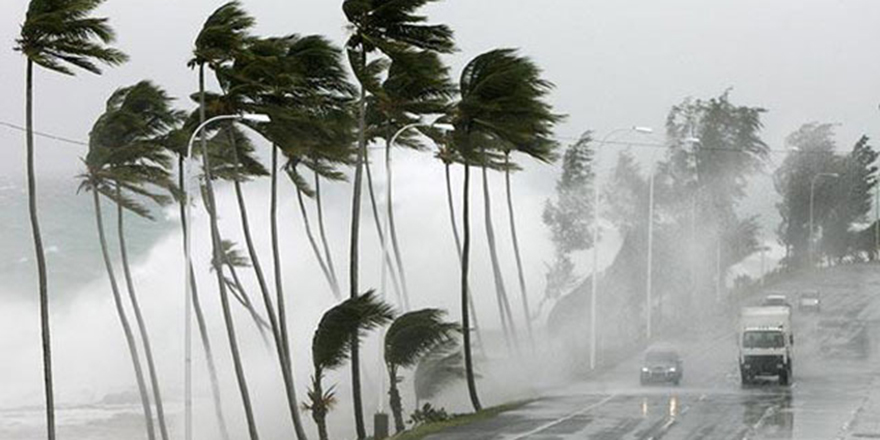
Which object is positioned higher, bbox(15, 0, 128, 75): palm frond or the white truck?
bbox(15, 0, 128, 75): palm frond

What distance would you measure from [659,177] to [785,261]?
30006mm

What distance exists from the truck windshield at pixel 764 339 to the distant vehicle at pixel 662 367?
349 centimetres

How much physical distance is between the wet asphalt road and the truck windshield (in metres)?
1.65

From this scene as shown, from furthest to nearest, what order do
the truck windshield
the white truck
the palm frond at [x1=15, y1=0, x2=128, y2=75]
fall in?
the truck windshield, the white truck, the palm frond at [x1=15, y1=0, x2=128, y2=75]

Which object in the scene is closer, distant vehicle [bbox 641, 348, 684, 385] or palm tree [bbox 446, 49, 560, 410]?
palm tree [bbox 446, 49, 560, 410]

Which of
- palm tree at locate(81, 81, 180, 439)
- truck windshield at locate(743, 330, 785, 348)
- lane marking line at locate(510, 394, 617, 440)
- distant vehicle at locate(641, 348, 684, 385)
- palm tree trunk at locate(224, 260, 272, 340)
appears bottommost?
lane marking line at locate(510, 394, 617, 440)

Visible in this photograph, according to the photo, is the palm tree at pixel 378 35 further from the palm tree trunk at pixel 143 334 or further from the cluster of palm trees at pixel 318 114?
the palm tree trunk at pixel 143 334

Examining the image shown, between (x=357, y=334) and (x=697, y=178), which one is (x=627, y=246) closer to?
(x=697, y=178)

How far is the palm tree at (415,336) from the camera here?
4478 cm

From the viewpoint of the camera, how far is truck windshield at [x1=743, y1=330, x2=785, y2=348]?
212 ft

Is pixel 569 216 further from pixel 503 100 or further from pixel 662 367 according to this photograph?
pixel 503 100

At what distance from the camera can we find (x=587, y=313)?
318 ft

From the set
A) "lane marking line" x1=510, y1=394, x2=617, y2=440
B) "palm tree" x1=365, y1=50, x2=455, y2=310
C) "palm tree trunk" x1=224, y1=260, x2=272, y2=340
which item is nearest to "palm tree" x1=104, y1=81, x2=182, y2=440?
"palm tree" x1=365, y1=50, x2=455, y2=310

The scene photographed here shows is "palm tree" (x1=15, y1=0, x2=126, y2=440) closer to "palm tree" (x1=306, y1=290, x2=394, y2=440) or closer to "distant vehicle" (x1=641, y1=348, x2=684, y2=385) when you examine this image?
"palm tree" (x1=306, y1=290, x2=394, y2=440)
